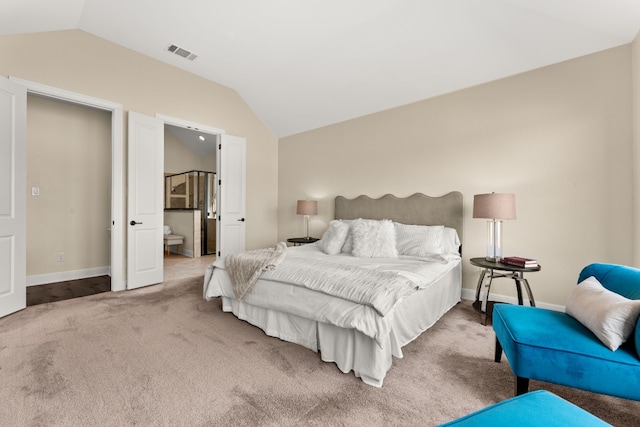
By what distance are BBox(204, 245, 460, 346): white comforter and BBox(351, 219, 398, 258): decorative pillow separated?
0.21 m

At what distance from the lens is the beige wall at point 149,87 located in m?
3.30

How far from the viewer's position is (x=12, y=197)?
2938mm

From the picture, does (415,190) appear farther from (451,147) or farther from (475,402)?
(475,402)

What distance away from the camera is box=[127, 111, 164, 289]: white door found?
3926 mm

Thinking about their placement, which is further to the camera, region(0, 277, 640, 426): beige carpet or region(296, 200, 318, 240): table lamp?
region(296, 200, 318, 240): table lamp

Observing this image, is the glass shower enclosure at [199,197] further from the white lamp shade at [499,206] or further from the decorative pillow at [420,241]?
the white lamp shade at [499,206]

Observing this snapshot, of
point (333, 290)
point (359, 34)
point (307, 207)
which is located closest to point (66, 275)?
point (307, 207)

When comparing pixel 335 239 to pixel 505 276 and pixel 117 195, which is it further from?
pixel 117 195

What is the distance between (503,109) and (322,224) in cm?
312

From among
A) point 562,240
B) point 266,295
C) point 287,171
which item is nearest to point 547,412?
point 266,295

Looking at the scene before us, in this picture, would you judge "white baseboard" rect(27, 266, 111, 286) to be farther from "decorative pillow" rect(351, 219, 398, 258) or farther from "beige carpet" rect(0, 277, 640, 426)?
"decorative pillow" rect(351, 219, 398, 258)

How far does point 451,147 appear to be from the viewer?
3.78 m

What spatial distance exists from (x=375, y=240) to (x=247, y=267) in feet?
4.77

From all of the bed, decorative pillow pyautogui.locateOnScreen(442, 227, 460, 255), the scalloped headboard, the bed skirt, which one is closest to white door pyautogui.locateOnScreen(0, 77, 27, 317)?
the bed
